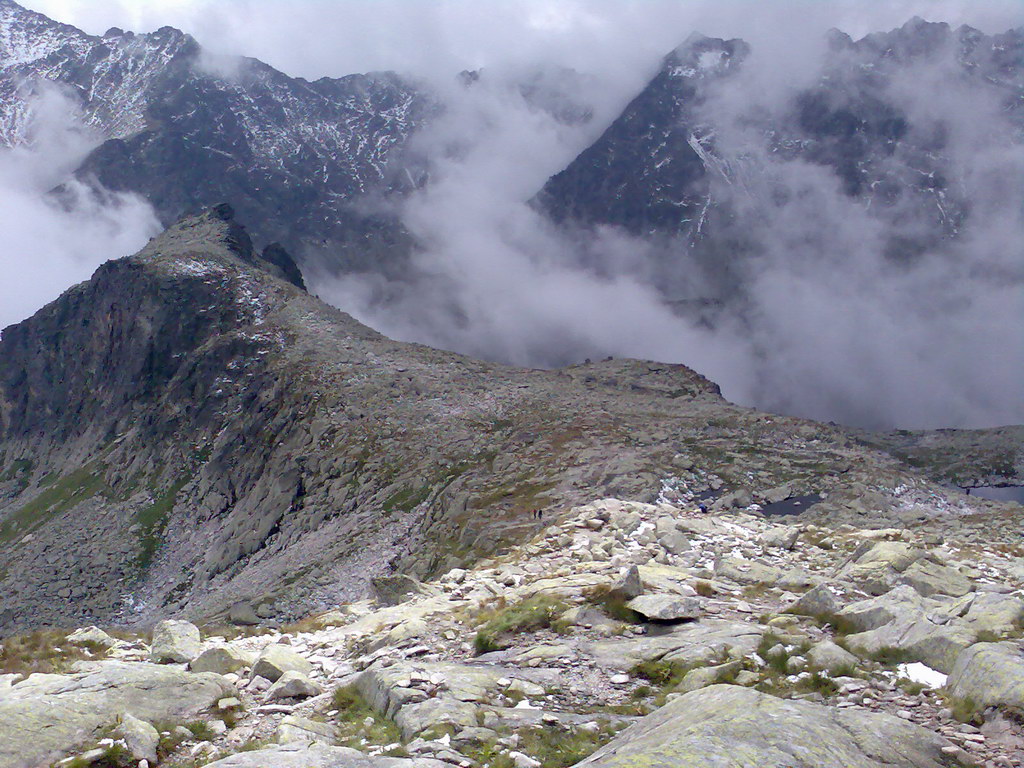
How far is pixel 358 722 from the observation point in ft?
39.8

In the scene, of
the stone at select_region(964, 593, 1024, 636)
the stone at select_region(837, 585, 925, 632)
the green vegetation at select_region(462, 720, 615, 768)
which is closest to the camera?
the green vegetation at select_region(462, 720, 615, 768)

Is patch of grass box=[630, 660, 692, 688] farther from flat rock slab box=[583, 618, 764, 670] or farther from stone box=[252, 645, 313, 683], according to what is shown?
stone box=[252, 645, 313, 683]

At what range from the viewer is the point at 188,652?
16.2m

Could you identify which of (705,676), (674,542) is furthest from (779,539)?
(705,676)

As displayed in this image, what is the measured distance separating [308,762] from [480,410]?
85.5 metres

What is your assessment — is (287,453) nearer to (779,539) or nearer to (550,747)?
(779,539)

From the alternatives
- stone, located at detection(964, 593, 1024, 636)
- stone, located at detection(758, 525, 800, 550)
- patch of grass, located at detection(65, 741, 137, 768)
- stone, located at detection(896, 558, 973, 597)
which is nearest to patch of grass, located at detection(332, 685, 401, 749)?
patch of grass, located at detection(65, 741, 137, 768)

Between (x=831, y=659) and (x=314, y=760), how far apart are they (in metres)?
9.16

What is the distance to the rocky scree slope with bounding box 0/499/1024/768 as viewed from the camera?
972cm

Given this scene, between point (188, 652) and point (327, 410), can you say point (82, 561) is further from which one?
point (188, 652)

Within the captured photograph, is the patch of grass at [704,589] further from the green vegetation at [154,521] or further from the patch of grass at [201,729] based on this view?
the green vegetation at [154,521]

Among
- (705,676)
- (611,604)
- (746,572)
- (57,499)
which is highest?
(746,572)

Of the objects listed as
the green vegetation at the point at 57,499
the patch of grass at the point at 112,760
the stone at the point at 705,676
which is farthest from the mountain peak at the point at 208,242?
the stone at the point at 705,676

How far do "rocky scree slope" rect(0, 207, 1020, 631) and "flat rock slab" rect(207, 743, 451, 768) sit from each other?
2912 cm
